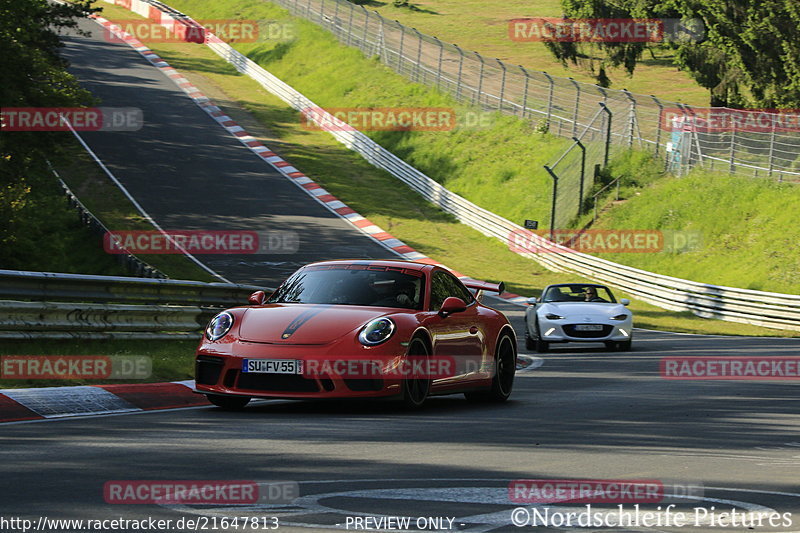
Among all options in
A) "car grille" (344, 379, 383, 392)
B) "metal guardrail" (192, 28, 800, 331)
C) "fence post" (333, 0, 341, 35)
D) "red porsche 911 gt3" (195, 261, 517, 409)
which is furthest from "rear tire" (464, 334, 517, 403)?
"fence post" (333, 0, 341, 35)

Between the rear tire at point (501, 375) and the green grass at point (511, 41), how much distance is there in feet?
157

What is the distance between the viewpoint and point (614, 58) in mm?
51906

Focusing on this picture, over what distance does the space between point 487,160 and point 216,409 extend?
125 feet

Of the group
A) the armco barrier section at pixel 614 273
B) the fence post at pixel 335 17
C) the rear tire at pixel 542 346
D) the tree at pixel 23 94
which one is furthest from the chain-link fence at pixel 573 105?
the tree at pixel 23 94

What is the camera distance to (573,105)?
4462cm

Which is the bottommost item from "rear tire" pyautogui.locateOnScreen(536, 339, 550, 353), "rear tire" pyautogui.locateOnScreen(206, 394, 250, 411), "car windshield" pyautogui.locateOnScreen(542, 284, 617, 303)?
"rear tire" pyautogui.locateOnScreen(536, 339, 550, 353)

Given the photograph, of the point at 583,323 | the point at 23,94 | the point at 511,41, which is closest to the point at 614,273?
the point at 583,323

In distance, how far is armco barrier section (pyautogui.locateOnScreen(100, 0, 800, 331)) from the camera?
2972cm

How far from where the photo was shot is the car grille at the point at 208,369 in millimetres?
9727

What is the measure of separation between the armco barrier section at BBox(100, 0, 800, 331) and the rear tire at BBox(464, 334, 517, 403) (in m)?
18.9

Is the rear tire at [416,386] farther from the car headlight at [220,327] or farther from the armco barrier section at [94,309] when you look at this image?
the armco barrier section at [94,309]

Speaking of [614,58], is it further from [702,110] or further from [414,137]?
[702,110]

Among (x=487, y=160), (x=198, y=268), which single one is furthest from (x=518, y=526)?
(x=487, y=160)

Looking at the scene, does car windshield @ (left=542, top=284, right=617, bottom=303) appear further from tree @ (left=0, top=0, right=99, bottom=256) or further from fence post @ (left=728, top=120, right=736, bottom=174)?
fence post @ (left=728, top=120, right=736, bottom=174)
